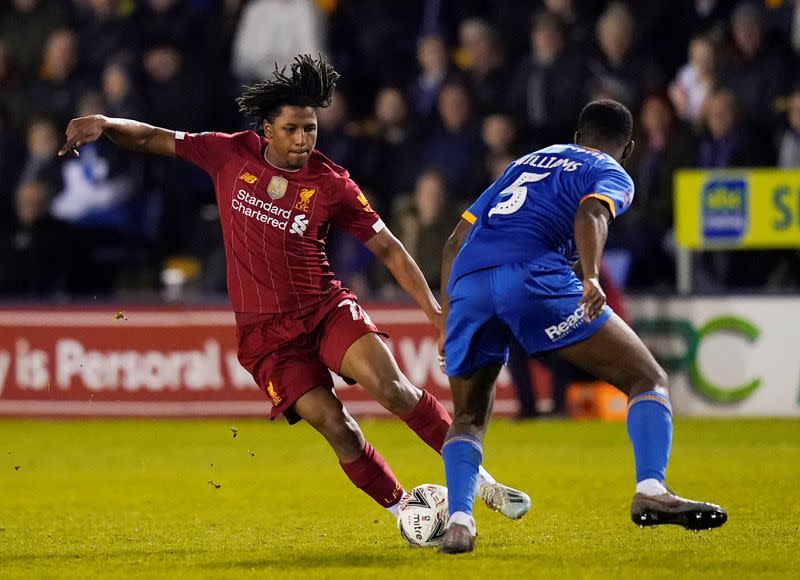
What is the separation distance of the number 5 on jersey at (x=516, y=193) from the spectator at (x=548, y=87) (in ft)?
26.8

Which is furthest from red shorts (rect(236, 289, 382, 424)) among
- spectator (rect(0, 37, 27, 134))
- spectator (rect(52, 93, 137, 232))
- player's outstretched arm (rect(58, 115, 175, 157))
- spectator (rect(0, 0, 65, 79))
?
spectator (rect(0, 0, 65, 79))

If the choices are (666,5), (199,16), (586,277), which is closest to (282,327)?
(586,277)

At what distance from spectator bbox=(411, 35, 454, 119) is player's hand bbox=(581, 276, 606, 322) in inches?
383

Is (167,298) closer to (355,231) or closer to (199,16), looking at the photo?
(199,16)

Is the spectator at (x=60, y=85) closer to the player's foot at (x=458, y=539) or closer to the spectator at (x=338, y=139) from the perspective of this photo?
the spectator at (x=338, y=139)

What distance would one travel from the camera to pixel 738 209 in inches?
546

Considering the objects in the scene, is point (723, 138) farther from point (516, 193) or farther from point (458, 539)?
point (458, 539)

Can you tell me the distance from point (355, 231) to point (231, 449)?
559 centimetres

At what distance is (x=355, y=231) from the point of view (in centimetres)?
747

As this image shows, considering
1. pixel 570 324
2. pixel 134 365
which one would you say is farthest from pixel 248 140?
pixel 134 365

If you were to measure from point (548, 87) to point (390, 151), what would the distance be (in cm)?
180

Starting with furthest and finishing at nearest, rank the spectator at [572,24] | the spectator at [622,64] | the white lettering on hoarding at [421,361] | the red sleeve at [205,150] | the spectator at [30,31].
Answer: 1. the spectator at [30,31]
2. the spectator at [572,24]
3. the spectator at [622,64]
4. the white lettering on hoarding at [421,361]
5. the red sleeve at [205,150]

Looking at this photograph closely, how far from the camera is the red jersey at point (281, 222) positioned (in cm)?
739

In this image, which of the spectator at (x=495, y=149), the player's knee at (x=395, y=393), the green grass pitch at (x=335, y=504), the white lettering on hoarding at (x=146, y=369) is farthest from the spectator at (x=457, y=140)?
the player's knee at (x=395, y=393)
